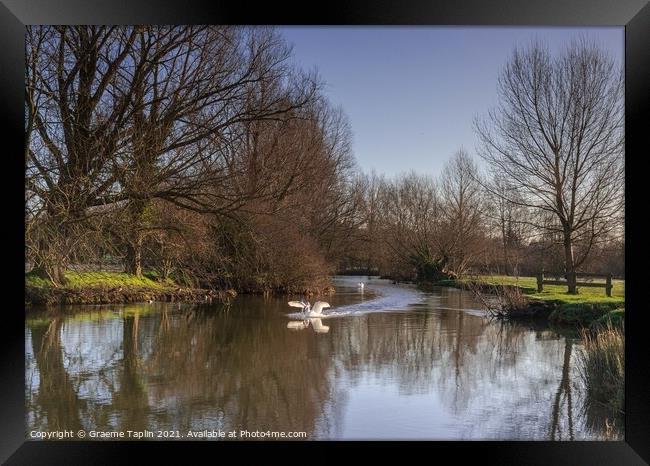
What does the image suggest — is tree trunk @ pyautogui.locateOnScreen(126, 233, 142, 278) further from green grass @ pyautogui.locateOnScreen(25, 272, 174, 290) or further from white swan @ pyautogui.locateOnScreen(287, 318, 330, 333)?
white swan @ pyautogui.locateOnScreen(287, 318, 330, 333)

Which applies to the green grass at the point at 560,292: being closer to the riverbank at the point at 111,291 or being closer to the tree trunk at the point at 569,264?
the tree trunk at the point at 569,264

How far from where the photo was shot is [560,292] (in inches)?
395

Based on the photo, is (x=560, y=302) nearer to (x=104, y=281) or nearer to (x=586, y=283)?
(x=586, y=283)

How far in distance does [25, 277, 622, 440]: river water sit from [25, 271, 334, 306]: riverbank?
299 millimetres

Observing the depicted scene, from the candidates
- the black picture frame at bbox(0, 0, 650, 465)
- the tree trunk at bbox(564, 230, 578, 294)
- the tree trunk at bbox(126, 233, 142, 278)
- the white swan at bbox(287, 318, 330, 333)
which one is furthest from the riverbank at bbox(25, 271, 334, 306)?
the tree trunk at bbox(564, 230, 578, 294)

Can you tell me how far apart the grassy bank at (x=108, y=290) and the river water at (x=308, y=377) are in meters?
0.30

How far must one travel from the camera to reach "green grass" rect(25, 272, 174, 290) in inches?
362

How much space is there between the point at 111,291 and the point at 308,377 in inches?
265

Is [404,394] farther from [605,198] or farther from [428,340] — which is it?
[605,198]

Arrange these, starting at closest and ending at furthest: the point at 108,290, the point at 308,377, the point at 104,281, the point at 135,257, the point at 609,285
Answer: the point at 308,377 < the point at 609,285 < the point at 135,257 < the point at 104,281 < the point at 108,290

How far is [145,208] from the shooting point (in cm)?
903

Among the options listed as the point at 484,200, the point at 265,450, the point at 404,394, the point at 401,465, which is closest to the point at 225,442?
the point at 265,450
